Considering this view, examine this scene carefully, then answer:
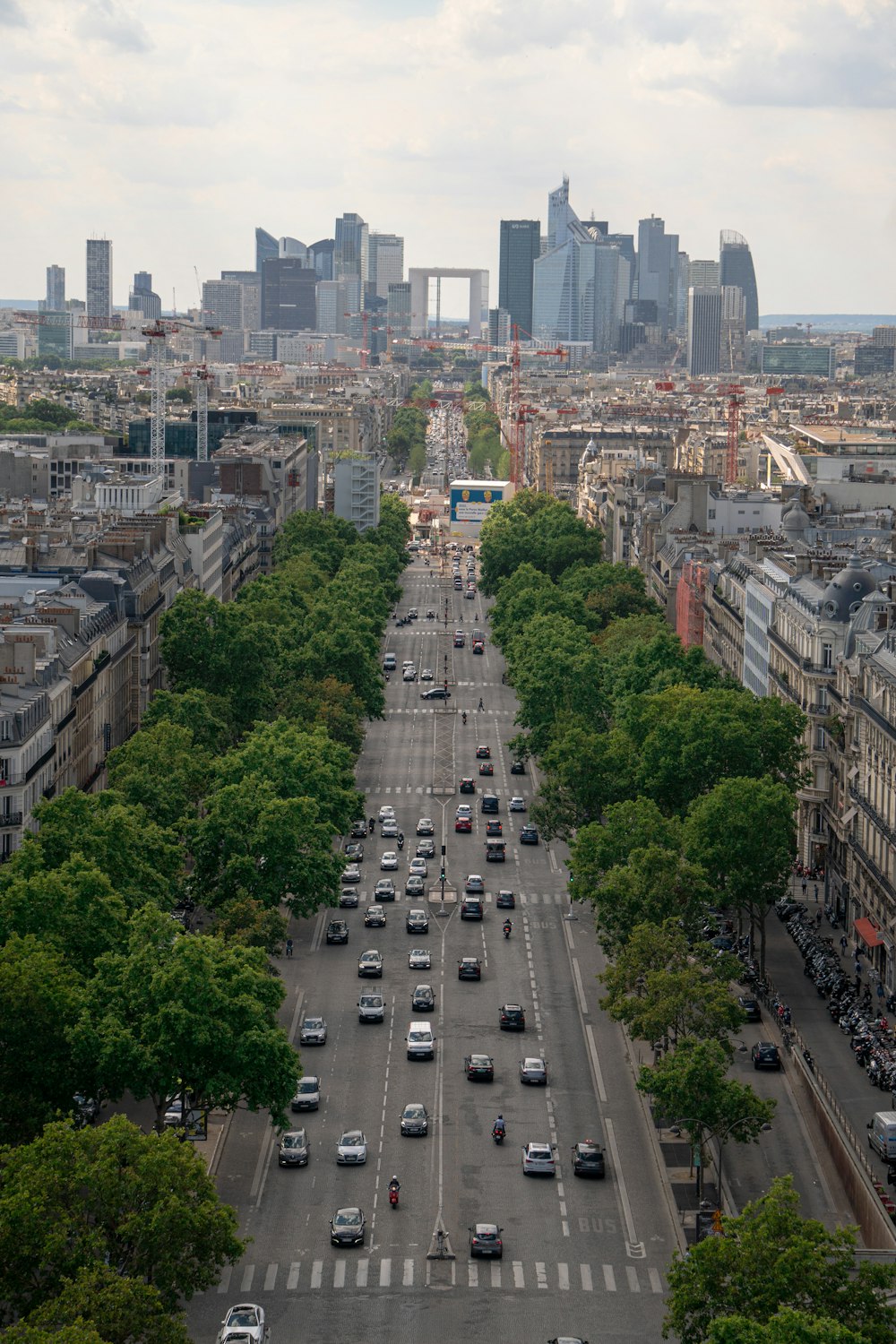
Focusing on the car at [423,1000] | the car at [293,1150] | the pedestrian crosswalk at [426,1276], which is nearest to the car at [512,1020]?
the car at [423,1000]

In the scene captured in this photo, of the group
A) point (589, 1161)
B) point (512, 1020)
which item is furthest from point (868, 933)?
point (589, 1161)

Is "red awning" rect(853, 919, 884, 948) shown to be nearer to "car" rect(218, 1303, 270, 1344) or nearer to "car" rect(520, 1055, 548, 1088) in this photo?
"car" rect(520, 1055, 548, 1088)

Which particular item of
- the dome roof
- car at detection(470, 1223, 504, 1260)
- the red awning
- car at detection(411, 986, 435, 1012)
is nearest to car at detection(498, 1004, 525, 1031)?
car at detection(411, 986, 435, 1012)

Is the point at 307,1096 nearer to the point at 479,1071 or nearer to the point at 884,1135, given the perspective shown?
the point at 479,1071

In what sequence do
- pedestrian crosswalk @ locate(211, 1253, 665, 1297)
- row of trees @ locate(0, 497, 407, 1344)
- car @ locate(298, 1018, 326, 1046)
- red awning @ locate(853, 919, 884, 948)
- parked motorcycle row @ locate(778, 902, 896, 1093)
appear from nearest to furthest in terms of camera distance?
row of trees @ locate(0, 497, 407, 1344)
pedestrian crosswalk @ locate(211, 1253, 665, 1297)
parked motorcycle row @ locate(778, 902, 896, 1093)
car @ locate(298, 1018, 326, 1046)
red awning @ locate(853, 919, 884, 948)

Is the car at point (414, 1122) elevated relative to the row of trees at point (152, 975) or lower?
lower

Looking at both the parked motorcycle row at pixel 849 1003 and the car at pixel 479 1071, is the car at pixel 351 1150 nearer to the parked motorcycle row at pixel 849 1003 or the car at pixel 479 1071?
the car at pixel 479 1071

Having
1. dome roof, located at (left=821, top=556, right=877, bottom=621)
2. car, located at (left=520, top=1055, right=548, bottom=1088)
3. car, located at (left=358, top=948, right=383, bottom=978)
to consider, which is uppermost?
dome roof, located at (left=821, top=556, right=877, bottom=621)
